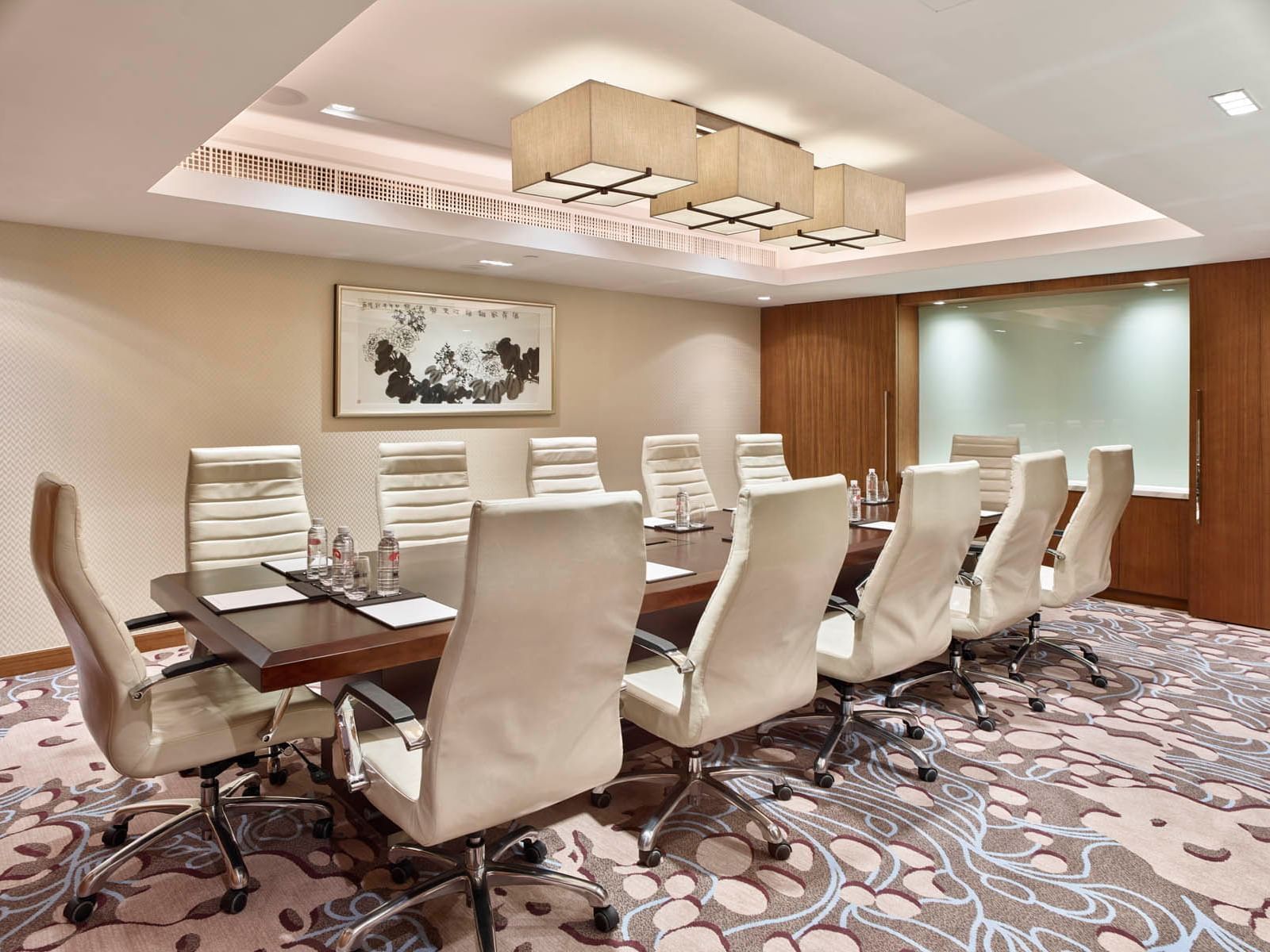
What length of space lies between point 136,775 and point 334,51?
294 cm

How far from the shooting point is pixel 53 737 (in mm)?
3562

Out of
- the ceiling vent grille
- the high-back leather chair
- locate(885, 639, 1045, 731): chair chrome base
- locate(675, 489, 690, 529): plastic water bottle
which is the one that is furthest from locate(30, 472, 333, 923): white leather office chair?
locate(885, 639, 1045, 731): chair chrome base

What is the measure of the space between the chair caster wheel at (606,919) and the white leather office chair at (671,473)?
300cm

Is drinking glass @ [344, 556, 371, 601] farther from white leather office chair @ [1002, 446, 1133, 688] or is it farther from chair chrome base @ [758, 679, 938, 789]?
A: white leather office chair @ [1002, 446, 1133, 688]

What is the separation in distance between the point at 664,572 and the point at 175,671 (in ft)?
5.27

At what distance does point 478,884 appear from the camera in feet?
7.10

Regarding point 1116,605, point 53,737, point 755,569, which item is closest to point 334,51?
point 755,569

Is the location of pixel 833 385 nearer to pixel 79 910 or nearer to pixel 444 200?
pixel 444 200

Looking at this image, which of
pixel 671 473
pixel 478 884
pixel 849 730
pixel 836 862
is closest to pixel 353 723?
pixel 478 884

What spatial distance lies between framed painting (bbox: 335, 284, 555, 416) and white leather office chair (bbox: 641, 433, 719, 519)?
4.47 feet

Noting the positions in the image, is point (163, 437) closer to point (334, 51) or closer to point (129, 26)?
point (334, 51)

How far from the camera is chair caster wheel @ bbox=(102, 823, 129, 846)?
8.64 ft

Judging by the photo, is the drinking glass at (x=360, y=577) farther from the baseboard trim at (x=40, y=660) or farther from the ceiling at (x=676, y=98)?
the baseboard trim at (x=40, y=660)

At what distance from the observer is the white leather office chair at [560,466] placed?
4984 mm
